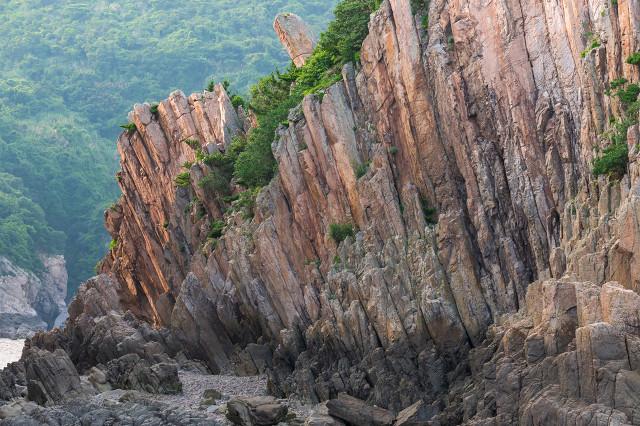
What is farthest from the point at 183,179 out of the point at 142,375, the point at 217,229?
the point at 142,375

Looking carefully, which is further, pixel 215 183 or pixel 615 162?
pixel 215 183

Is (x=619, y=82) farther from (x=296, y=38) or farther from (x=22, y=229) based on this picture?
(x=22, y=229)

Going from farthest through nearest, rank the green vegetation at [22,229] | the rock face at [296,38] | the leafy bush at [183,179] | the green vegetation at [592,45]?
the green vegetation at [22,229]
the rock face at [296,38]
the leafy bush at [183,179]
the green vegetation at [592,45]

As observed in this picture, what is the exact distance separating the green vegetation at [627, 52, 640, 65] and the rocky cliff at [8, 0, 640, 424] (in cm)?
46

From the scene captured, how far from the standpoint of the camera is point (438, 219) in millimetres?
62469

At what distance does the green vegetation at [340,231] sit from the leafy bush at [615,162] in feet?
58.9

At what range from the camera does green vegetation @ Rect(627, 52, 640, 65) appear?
52.4 metres

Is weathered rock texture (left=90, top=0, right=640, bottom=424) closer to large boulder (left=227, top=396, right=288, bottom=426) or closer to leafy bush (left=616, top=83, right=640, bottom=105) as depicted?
leafy bush (left=616, top=83, right=640, bottom=105)

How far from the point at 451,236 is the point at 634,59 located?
505 inches

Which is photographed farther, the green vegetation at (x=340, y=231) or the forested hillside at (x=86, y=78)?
the forested hillside at (x=86, y=78)

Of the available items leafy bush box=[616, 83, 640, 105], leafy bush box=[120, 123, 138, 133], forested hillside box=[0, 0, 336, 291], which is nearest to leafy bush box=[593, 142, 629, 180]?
leafy bush box=[616, 83, 640, 105]

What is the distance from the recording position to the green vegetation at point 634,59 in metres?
52.4

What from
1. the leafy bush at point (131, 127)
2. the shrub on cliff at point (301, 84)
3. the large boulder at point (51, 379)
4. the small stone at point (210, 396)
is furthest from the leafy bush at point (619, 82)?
the leafy bush at point (131, 127)

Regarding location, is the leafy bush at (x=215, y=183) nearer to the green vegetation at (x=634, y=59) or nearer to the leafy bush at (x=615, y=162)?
the leafy bush at (x=615, y=162)
